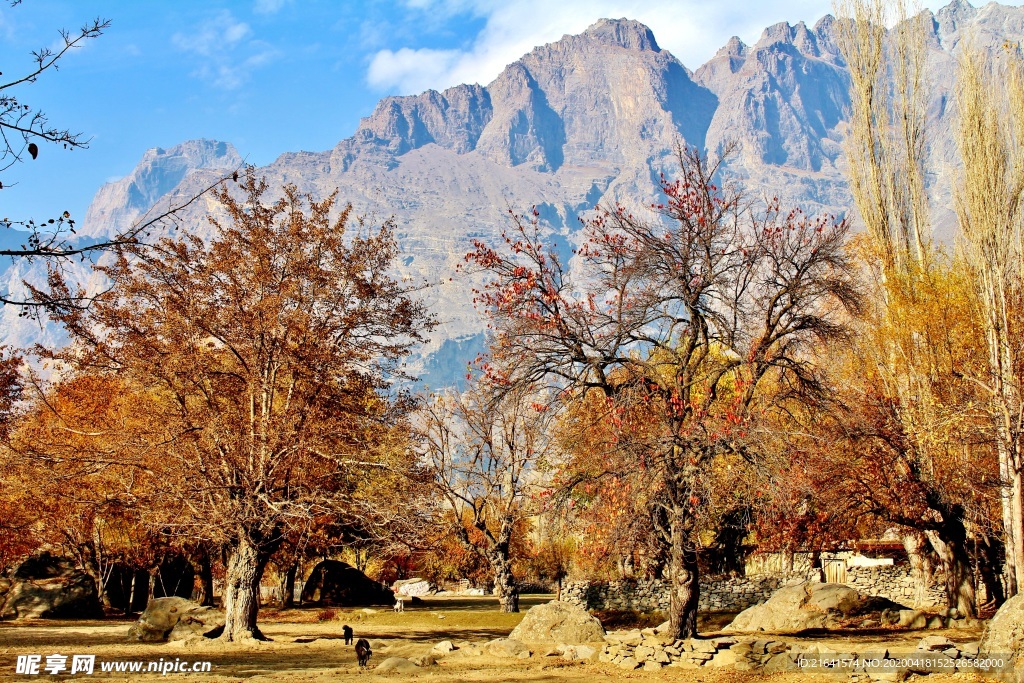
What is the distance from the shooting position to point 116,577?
3606 cm

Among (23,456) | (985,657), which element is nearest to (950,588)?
(985,657)

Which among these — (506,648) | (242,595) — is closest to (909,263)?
(506,648)

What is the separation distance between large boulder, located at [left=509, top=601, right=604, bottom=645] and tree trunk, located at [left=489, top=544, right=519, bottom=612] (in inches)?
451

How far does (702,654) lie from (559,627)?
5.29 metres

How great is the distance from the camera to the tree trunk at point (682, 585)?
16.4m

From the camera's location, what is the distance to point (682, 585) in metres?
16.8

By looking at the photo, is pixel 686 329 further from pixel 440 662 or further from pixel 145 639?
pixel 145 639

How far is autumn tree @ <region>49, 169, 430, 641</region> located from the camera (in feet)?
64.3

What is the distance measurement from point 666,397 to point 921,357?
10657 mm

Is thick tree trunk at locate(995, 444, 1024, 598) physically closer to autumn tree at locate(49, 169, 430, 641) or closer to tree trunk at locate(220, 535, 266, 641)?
autumn tree at locate(49, 169, 430, 641)

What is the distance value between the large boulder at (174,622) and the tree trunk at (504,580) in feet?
42.3

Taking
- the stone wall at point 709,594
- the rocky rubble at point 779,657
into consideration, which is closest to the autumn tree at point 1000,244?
the rocky rubble at point 779,657

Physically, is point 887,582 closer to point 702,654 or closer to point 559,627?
point 559,627
